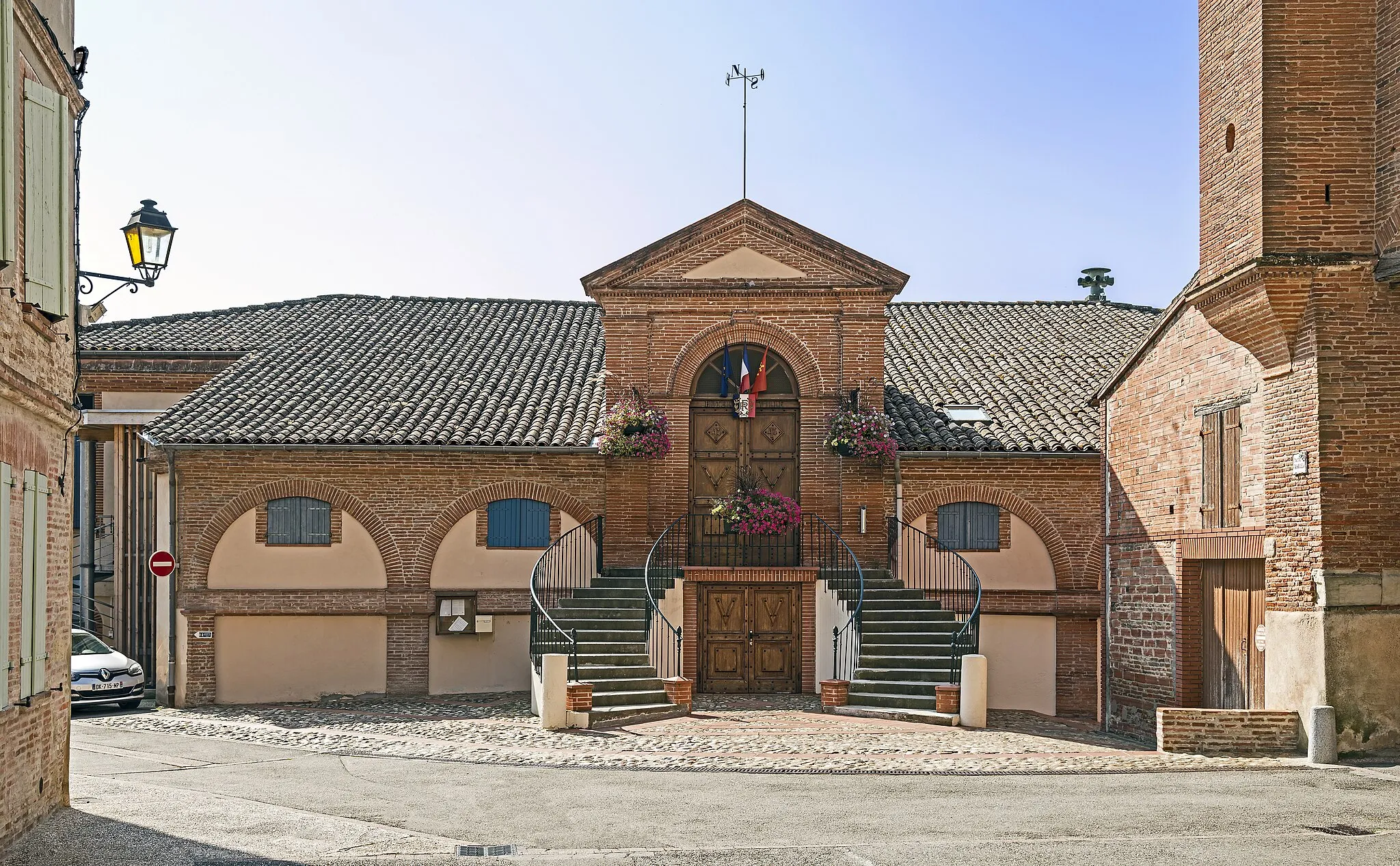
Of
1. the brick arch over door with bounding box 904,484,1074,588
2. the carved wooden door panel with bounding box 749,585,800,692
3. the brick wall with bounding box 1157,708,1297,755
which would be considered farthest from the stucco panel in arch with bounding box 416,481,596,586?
the brick wall with bounding box 1157,708,1297,755

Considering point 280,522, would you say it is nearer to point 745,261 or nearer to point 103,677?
point 103,677

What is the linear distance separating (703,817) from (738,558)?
438 inches

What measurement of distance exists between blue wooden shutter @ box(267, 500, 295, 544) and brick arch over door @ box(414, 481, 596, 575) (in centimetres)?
225

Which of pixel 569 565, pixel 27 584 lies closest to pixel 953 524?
pixel 569 565

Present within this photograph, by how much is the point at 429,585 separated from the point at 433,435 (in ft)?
8.35

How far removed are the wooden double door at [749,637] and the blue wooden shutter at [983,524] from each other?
344 centimetres

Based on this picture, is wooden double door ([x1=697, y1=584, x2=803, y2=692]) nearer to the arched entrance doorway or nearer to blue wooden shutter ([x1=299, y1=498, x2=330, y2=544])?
the arched entrance doorway

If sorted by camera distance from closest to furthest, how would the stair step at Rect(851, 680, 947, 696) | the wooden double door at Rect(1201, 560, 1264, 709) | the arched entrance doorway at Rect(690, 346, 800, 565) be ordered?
the wooden double door at Rect(1201, 560, 1264, 709) → the stair step at Rect(851, 680, 947, 696) → the arched entrance doorway at Rect(690, 346, 800, 565)

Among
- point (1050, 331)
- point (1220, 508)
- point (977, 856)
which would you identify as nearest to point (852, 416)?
A: point (1220, 508)

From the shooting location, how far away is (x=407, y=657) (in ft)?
74.6

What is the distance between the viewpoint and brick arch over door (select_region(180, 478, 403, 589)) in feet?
73.3

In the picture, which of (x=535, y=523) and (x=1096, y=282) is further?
(x=1096, y=282)

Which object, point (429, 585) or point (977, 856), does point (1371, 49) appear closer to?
point (977, 856)

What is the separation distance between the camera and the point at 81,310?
528 inches
